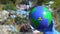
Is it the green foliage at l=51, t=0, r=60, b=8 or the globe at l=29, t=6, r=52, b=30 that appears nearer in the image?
the globe at l=29, t=6, r=52, b=30

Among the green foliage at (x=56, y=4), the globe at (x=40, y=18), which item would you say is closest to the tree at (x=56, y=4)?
the green foliage at (x=56, y=4)

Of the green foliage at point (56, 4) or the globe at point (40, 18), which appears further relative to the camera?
the green foliage at point (56, 4)

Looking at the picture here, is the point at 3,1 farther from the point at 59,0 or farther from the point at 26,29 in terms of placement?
the point at 26,29

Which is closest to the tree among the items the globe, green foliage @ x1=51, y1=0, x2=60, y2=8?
green foliage @ x1=51, y1=0, x2=60, y2=8

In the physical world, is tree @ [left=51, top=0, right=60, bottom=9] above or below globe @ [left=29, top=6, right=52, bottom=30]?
below

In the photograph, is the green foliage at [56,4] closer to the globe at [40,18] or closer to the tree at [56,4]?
the tree at [56,4]

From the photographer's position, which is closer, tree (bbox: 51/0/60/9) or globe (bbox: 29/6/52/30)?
globe (bbox: 29/6/52/30)

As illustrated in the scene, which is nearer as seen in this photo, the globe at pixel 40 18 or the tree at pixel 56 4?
the globe at pixel 40 18

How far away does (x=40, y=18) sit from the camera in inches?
55.3

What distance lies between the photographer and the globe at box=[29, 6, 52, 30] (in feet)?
4.58

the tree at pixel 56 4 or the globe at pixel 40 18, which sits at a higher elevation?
the globe at pixel 40 18

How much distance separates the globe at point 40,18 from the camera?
1.39 meters

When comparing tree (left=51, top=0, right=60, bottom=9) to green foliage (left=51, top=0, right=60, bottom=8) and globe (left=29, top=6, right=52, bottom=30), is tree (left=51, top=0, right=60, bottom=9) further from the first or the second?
globe (left=29, top=6, right=52, bottom=30)

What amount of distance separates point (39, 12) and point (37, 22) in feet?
0.26
